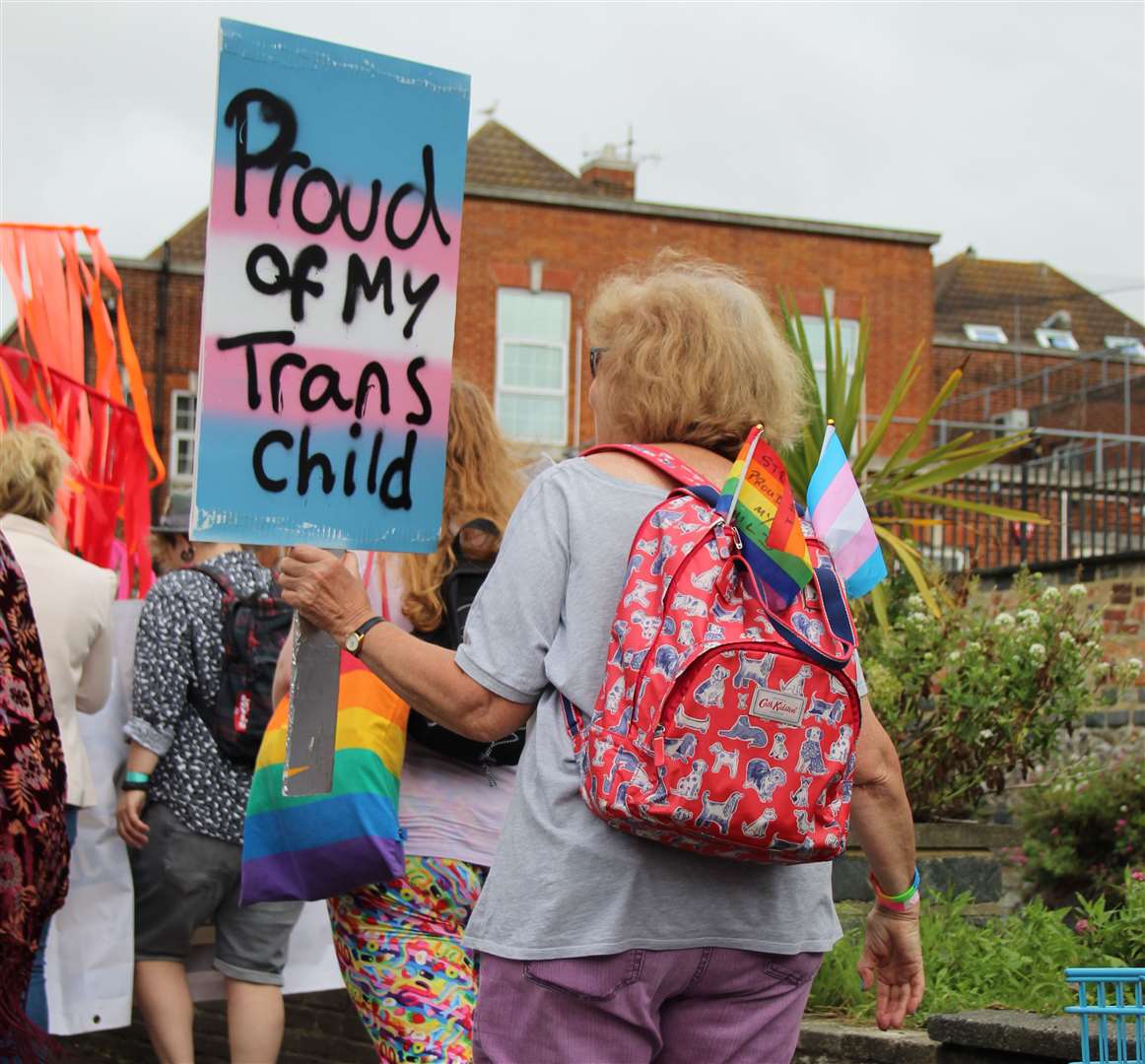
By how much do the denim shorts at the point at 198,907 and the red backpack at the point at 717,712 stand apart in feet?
11.1

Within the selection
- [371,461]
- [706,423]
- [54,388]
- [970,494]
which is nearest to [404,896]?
[371,461]

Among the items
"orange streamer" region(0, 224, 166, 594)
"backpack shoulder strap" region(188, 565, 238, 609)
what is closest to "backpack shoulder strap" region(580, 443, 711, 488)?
"backpack shoulder strap" region(188, 565, 238, 609)

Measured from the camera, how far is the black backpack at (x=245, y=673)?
5277 millimetres

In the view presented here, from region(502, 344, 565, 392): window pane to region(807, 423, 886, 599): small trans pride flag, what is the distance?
2521 cm

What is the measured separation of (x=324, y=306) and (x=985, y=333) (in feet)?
114

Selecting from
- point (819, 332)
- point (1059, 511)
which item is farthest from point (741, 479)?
point (819, 332)

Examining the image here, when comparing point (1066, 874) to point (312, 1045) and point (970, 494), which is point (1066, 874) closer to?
point (312, 1045)

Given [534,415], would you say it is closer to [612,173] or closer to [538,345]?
[538,345]

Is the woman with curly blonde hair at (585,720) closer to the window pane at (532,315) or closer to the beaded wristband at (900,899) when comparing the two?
the beaded wristband at (900,899)

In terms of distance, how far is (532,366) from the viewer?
27.9 m

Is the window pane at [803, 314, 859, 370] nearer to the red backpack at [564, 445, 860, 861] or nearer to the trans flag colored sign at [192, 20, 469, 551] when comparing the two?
the trans flag colored sign at [192, 20, 469, 551]

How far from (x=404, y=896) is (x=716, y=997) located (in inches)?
44.3

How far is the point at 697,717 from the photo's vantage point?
2.13 meters

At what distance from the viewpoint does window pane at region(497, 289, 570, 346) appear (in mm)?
27547
